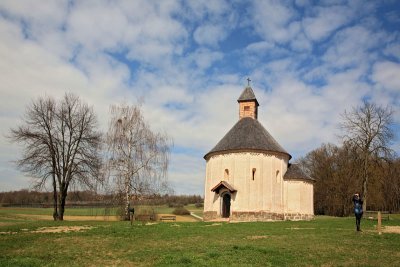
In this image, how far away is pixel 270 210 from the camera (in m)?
35.0

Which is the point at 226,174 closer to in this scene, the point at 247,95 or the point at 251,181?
the point at 251,181

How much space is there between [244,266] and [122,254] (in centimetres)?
496

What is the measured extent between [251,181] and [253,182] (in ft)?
0.68

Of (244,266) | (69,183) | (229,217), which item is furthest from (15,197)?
(244,266)

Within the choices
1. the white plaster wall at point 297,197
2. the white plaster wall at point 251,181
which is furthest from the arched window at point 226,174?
the white plaster wall at point 297,197

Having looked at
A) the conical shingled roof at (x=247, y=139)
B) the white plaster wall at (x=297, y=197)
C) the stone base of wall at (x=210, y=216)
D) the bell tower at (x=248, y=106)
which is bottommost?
the stone base of wall at (x=210, y=216)

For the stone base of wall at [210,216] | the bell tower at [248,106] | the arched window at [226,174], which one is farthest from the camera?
the bell tower at [248,106]

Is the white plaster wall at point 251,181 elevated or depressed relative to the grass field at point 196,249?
elevated

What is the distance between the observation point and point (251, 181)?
35.2 metres

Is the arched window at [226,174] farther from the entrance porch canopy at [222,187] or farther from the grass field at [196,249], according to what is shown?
the grass field at [196,249]

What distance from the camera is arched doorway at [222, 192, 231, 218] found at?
36088 mm

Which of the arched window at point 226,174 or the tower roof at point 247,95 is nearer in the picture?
the arched window at point 226,174

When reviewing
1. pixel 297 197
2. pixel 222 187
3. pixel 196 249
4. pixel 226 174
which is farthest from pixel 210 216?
pixel 196 249

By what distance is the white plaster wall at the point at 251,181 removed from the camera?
34.9 m
